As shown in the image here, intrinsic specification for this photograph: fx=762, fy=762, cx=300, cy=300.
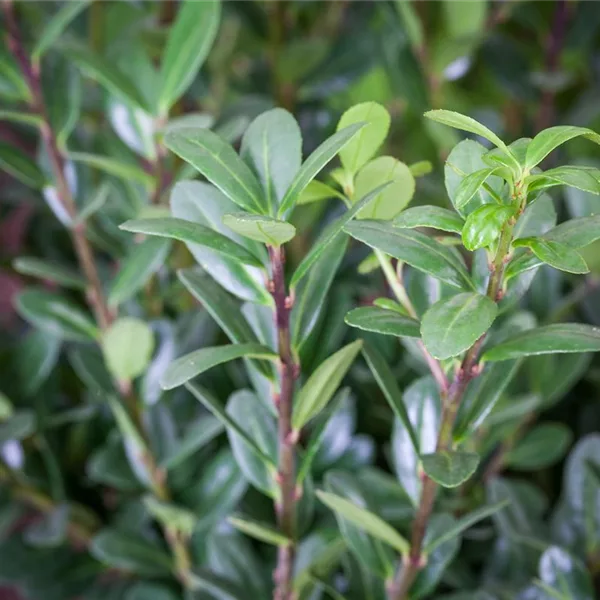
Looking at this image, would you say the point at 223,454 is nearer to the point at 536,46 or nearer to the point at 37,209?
the point at 37,209

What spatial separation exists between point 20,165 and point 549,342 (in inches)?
13.0

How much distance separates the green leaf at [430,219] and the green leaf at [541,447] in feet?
0.94

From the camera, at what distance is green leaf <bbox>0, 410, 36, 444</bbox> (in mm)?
474

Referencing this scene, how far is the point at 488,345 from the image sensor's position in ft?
0.97

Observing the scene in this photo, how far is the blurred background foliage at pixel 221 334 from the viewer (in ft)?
1.44

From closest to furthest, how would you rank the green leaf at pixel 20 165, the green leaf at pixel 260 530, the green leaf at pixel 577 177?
the green leaf at pixel 577 177, the green leaf at pixel 260 530, the green leaf at pixel 20 165

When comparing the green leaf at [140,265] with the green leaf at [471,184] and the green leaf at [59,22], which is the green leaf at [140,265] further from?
the green leaf at [471,184]

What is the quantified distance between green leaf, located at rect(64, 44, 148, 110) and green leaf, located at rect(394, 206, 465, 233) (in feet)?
0.81

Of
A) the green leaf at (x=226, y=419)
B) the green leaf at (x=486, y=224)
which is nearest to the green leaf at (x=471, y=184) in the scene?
the green leaf at (x=486, y=224)

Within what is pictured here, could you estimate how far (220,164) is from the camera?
0.28m

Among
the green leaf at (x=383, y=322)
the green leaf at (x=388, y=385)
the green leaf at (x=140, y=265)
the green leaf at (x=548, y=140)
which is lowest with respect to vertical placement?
the green leaf at (x=388, y=385)

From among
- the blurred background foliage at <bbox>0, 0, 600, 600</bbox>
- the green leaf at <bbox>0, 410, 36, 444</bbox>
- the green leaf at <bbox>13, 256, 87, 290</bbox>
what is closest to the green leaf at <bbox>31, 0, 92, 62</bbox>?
the blurred background foliage at <bbox>0, 0, 600, 600</bbox>

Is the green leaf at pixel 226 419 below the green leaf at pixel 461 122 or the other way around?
below

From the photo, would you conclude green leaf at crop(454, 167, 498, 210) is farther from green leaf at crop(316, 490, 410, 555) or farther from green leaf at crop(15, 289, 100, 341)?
green leaf at crop(15, 289, 100, 341)
